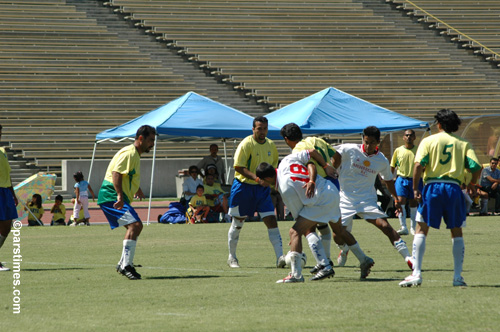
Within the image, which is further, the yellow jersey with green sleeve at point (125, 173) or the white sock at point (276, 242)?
the white sock at point (276, 242)

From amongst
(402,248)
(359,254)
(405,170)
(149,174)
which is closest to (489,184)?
(405,170)

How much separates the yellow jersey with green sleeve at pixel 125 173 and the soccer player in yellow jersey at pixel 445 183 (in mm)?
3274

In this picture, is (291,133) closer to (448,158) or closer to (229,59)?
(448,158)

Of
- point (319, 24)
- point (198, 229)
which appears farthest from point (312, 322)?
point (319, 24)

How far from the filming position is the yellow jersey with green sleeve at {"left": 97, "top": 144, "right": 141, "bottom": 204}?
974 centimetres

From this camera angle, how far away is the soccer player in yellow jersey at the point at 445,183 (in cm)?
834

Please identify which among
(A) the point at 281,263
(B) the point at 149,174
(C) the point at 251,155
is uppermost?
(C) the point at 251,155

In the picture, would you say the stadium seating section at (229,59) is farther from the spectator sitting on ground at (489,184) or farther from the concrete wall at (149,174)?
the spectator sitting on ground at (489,184)

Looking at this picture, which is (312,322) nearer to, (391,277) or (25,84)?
(391,277)

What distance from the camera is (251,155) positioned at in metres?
11.2

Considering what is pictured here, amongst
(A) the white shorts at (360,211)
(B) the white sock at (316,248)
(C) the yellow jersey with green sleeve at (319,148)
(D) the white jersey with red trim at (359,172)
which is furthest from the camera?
(D) the white jersey with red trim at (359,172)

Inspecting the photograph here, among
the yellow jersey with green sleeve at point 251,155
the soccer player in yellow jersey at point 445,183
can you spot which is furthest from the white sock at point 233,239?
the soccer player in yellow jersey at point 445,183

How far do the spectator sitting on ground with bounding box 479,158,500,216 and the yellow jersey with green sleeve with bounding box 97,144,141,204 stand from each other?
15341mm

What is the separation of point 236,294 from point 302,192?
135 cm
